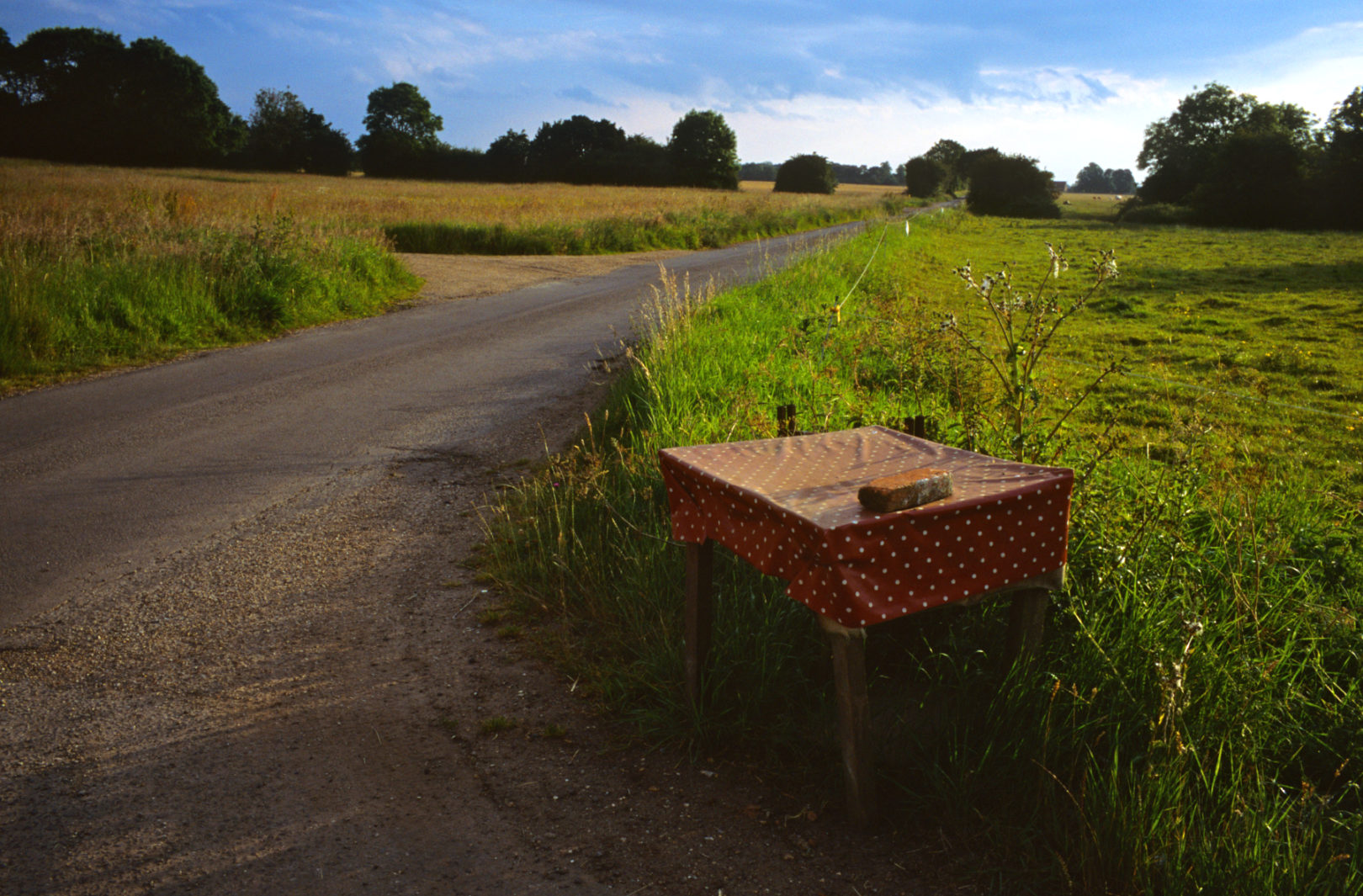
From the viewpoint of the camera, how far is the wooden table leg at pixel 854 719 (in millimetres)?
2373

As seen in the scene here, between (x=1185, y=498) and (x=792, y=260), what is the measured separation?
37.4 ft

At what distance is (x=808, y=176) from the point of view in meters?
80.8

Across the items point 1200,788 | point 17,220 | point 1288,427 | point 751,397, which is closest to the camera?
point 1200,788

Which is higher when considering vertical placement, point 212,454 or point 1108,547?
point 1108,547

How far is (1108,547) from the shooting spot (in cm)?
349

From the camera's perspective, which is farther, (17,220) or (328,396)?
(17,220)

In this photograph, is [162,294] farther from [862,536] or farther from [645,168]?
[645,168]

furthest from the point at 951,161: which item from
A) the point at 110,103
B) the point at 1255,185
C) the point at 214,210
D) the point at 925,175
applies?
the point at 214,210

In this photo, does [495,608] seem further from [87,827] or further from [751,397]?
[751,397]

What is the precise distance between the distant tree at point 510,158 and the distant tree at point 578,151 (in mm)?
714

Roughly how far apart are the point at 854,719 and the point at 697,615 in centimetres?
79

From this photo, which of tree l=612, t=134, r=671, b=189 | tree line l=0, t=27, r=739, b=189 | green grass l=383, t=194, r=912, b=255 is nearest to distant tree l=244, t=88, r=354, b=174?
tree line l=0, t=27, r=739, b=189

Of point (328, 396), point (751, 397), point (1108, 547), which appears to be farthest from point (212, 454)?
point (1108, 547)

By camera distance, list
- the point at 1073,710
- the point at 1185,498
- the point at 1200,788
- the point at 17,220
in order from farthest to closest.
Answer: the point at 17,220 < the point at 1185,498 < the point at 1073,710 < the point at 1200,788
